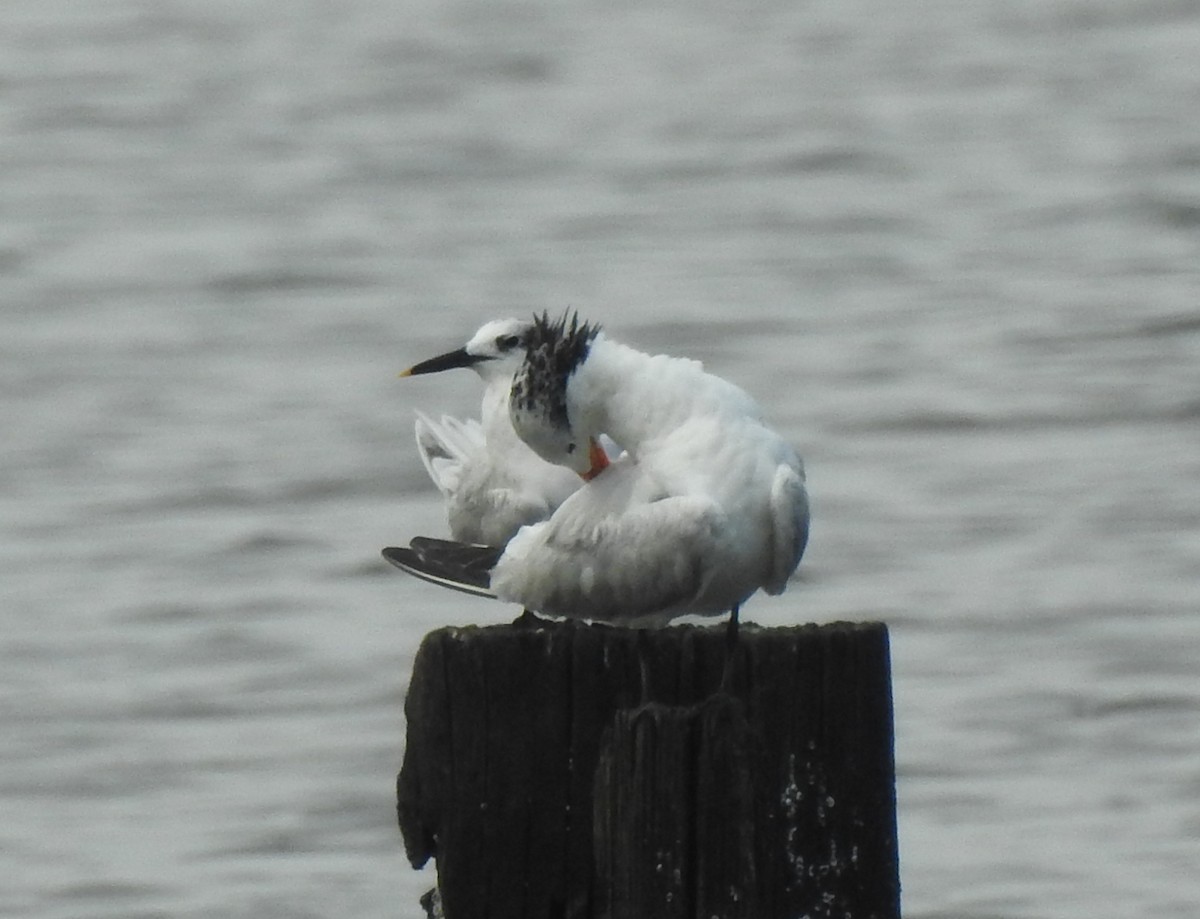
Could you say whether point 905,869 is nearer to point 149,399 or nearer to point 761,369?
point 761,369

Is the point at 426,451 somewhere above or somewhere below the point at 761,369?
below

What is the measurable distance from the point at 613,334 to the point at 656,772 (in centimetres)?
1059

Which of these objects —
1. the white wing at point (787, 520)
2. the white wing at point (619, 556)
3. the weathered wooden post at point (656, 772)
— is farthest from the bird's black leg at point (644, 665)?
the white wing at point (787, 520)

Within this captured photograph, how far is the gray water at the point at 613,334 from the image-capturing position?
32.6 feet

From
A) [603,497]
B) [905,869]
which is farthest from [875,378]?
[603,497]

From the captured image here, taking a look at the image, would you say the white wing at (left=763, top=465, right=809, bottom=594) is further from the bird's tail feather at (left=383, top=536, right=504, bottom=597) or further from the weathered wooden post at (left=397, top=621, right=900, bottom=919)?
the weathered wooden post at (left=397, top=621, right=900, bottom=919)

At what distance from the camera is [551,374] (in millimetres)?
5461

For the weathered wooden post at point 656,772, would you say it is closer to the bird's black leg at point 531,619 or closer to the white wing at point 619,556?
the white wing at point 619,556

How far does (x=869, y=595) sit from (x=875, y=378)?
11.7ft

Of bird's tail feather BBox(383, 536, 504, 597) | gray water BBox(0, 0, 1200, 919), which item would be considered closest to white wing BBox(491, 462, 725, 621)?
bird's tail feather BBox(383, 536, 504, 597)

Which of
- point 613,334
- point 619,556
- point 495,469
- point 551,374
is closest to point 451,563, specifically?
point 551,374

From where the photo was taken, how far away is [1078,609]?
38.9 ft

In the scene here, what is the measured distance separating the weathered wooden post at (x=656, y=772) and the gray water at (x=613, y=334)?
4328mm

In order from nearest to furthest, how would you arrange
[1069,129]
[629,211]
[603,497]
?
[603,497] < [629,211] < [1069,129]
